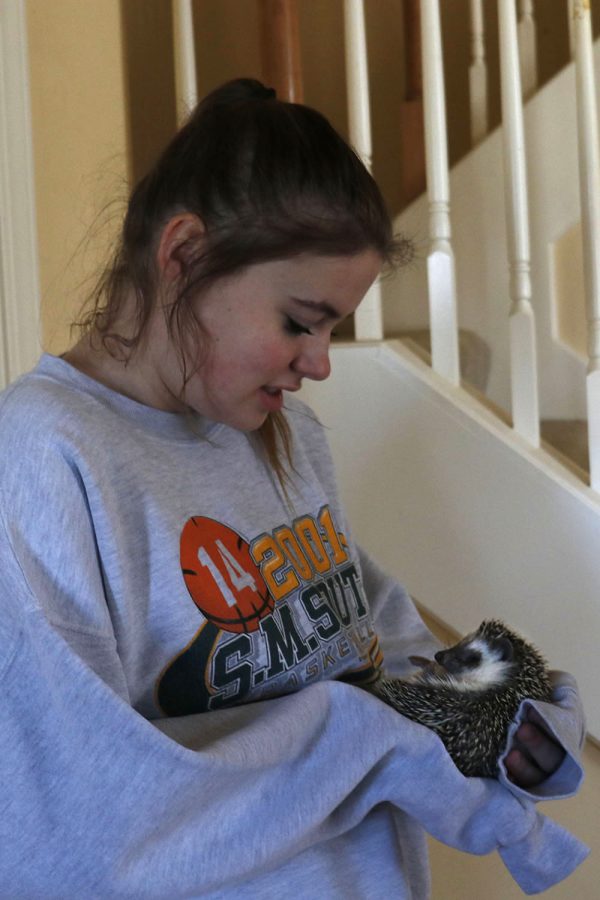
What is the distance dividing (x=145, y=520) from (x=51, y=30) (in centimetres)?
91

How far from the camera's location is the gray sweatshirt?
0.66 meters

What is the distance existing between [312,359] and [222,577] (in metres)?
0.20

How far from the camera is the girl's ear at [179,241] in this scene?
821 millimetres

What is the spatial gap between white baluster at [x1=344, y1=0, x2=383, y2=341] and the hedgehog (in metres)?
0.70

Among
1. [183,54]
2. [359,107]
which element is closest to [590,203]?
[359,107]

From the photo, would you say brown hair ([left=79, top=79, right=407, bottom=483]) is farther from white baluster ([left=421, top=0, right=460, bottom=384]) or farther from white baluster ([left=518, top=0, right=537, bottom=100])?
white baluster ([left=518, top=0, right=537, bottom=100])

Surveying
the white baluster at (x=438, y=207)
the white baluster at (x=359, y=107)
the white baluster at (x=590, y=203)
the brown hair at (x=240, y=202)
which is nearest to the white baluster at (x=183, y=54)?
the white baluster at (x=359, y=107)

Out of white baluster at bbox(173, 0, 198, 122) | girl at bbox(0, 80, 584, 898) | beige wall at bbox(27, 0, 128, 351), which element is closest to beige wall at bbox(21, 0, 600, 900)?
beige wall at bbox(27, 0, 128, 351)

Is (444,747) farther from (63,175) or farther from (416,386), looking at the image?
(63,175)

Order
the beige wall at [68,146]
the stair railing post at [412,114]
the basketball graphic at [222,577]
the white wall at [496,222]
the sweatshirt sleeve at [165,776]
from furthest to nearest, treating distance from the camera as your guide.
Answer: the stair railing post at [412,114]
the white wall at [496,222]
the beige wall at [68,146]
the basketball graphic at [222,577]
the sweatshirt sleeve at [165,776]

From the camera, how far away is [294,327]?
85 centimetres

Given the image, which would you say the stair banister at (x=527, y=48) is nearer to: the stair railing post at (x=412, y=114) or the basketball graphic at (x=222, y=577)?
the stair railing post at (x=412, y=114)

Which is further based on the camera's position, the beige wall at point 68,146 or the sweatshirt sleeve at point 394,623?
the beige wall at point 68,146

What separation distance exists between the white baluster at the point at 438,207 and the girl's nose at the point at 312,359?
70 cm
